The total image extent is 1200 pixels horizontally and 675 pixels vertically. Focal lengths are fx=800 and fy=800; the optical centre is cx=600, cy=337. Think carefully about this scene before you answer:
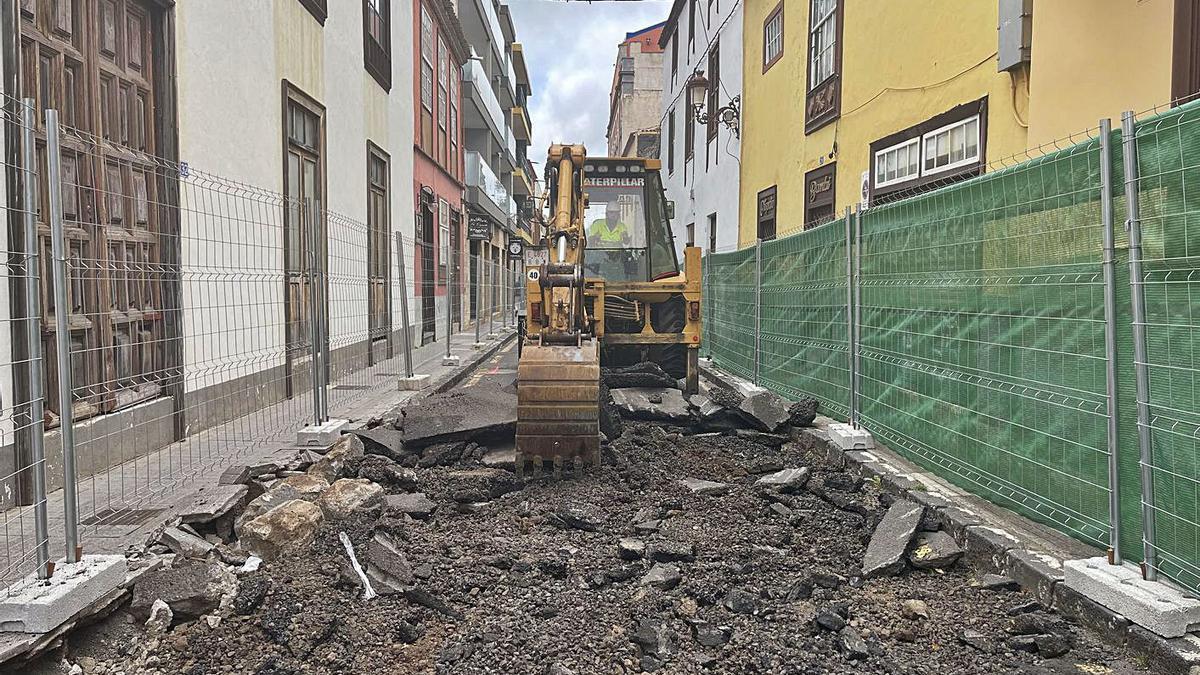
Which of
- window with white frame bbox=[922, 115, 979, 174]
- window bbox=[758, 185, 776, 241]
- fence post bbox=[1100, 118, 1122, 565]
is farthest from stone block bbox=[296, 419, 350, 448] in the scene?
window bbox=[758, 185, 776, 241]

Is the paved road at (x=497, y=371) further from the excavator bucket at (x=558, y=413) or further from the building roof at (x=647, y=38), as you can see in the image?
the building roof at (x=647, y=38)

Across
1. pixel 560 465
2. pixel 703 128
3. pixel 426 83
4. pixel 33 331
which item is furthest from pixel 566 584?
pixel 703 128

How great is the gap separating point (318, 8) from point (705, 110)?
44.8ft

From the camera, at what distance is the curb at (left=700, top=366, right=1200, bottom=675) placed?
9.87ft

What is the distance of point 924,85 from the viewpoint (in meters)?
9.62

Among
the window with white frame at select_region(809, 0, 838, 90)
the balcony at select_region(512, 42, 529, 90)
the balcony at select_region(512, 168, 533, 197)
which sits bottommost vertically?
the window with white frame at select_region(809, 0, 838, 90)

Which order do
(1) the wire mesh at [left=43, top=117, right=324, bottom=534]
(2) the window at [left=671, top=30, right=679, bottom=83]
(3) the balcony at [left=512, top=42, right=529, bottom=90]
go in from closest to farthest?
(1) the wire mesh at [left=43, top=117, right=324, bottom=534], (2) the window at [left=671, top=30, right=679, bottom=83], (3) the balcony at [left=512, top=42, right=529, bottom=90]

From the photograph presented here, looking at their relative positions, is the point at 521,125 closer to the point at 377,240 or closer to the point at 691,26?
the point at 691,26

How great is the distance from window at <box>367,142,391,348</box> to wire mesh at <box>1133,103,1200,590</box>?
363 inches

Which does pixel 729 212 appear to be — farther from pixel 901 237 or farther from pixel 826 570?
pixel 826 570

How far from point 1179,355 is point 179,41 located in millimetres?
7108

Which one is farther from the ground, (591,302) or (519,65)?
(519,65)

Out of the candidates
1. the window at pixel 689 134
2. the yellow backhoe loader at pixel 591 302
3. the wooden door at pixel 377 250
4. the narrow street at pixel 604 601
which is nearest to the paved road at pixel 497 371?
the wooden door at pixel 377 250

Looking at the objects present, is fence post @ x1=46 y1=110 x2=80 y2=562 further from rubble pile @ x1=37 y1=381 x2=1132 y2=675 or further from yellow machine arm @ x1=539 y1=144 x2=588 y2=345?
yellow machine arm @ x1=539 y1=144 x2=588 y2=345
